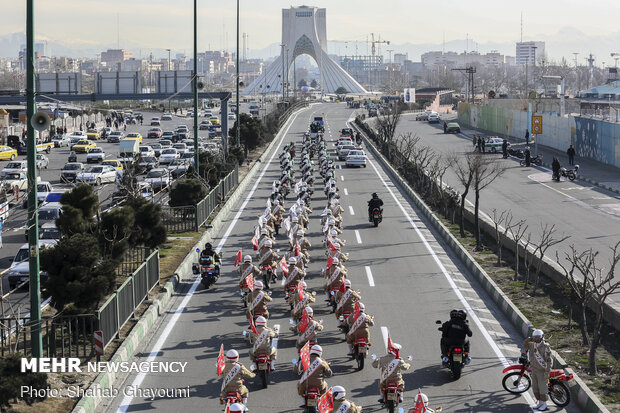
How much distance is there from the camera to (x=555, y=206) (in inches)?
1437

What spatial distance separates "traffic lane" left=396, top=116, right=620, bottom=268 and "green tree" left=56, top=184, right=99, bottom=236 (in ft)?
46.2

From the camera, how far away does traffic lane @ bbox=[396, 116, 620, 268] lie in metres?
29.1

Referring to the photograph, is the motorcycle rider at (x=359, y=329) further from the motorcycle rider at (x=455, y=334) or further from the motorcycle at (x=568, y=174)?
the motorcycle at (x=568, y=174)

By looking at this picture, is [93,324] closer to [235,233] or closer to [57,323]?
[57,323]

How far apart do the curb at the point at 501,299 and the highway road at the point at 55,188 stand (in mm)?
9347

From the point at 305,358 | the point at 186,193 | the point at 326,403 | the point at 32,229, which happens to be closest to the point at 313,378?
the point at 305,358

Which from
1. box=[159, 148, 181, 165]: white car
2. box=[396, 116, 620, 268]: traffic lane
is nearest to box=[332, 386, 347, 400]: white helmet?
box=[396, 116, 620, 268]: traffic lane

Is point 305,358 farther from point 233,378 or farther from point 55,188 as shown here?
point 55,188

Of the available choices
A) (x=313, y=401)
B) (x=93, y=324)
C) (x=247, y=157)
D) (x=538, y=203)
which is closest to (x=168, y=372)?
(x=93, y=324)

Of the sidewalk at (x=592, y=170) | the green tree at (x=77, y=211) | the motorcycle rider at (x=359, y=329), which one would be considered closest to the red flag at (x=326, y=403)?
the motorcycle rider at (x=359, y=329)

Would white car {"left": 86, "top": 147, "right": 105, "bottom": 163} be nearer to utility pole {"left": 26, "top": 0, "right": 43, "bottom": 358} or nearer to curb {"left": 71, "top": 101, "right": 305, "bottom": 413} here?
curb {"left": 71, "top": 101, "right": 305, "bottom": 413}

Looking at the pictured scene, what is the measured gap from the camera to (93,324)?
14805 mm

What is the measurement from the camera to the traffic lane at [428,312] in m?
13.6

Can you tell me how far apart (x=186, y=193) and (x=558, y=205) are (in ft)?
54.6
